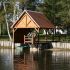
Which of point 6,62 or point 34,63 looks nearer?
point 34,63

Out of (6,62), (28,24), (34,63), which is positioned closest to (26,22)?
(28,24)

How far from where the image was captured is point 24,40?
202ft

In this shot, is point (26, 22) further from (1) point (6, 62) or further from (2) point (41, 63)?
(2) point (41, 63)

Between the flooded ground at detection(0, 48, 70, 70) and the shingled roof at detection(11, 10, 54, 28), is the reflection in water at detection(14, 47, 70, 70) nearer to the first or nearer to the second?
the flooded ground at detection(0, 48, 70, 70)

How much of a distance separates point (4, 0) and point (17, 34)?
1368cm

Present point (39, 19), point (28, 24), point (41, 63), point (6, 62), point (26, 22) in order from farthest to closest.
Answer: point (39, 19) → point (26, 22) → point (28, 24) → point (6, 62) → point (41, 63)

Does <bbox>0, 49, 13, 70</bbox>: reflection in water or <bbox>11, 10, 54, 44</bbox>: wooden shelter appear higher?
<bbox>11, 10, 54, 44</bbox>: wooden shelter

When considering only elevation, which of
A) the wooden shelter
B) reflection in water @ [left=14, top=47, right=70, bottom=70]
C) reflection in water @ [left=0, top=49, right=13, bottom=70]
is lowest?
reflection in water @ [left=14, top=47, right=70, bottom=70]

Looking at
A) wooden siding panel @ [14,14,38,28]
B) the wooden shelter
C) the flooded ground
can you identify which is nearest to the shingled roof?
the wooden shelter

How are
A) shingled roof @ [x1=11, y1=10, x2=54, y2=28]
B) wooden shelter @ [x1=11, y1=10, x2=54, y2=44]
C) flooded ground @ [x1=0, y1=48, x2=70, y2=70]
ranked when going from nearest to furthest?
flooded ground @ [x1=0, y1=48, x2=70, y2=70]
wooden shelter @ [x1=11, y1=10, x2=54, y2=44]
shingled roof @ [x1=11, y1=10, x2=54, y2=28]

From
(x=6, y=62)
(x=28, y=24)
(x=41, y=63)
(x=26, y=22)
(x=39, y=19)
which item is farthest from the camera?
(x=39, y=19)

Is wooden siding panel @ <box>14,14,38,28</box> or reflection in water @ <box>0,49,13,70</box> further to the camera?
wooden siding panel @ <box>14,14,38,28</box>

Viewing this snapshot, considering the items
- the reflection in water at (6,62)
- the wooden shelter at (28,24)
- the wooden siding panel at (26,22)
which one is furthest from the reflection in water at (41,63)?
the wooden siding panel at (26,22)

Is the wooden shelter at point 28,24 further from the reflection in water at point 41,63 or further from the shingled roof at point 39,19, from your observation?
the reflection in water at point 41,63
